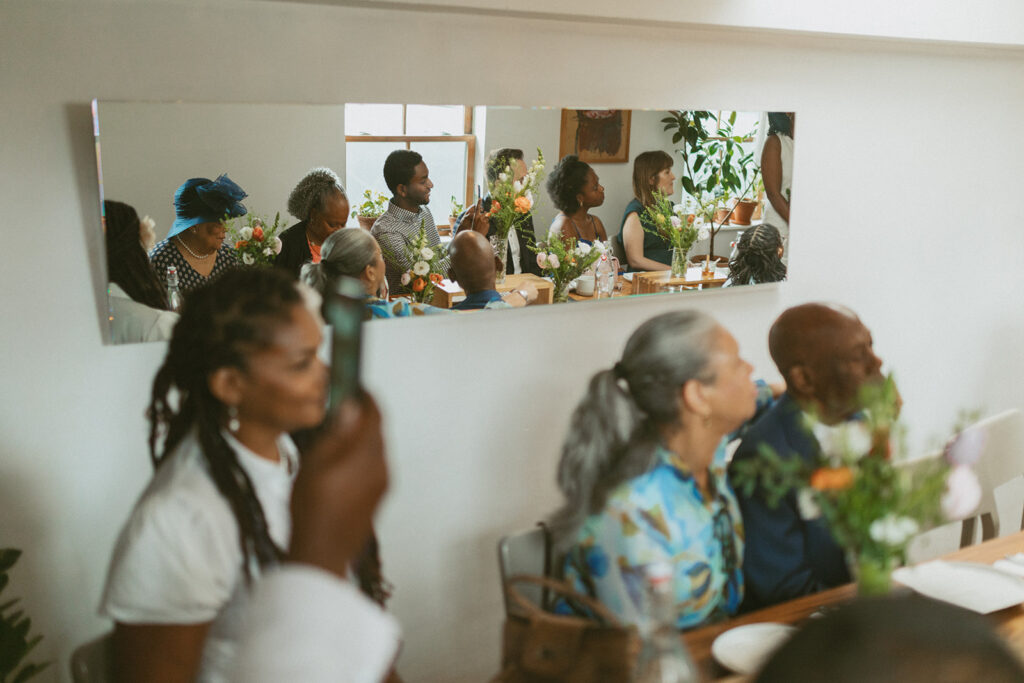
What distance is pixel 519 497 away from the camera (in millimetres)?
2850

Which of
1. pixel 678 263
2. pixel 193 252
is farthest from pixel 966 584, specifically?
pixel 193 252

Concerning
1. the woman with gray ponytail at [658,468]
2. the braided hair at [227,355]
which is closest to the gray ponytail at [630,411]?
the woman with gray ponytail at [658,468]

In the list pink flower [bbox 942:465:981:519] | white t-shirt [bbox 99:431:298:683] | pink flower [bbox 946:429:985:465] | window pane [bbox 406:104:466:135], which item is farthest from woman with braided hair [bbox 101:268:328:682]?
pink flower [bbox 946:429:985:465]

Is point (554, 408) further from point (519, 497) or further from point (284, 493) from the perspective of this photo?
point (284, 493)

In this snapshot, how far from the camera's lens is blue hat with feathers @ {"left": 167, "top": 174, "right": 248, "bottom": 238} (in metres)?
2.10

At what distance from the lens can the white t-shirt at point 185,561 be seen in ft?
4.52

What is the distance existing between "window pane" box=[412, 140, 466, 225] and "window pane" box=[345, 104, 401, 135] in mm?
78

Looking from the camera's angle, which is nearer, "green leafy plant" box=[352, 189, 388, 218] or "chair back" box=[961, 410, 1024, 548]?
"green leafy plant" box=[352, 189, 388, 218]

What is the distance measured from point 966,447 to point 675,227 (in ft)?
3.47

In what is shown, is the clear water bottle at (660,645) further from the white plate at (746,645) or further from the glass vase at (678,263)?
the glass vase at (678,263)

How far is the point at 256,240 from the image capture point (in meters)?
2.22

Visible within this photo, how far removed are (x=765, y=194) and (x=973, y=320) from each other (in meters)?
1.39

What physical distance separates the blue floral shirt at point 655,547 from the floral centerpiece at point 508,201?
2.93ft

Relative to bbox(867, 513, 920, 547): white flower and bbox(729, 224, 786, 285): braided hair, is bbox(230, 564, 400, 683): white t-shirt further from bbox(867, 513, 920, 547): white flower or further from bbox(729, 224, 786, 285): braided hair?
bbox(729, 224, 786, 285): braided hair
